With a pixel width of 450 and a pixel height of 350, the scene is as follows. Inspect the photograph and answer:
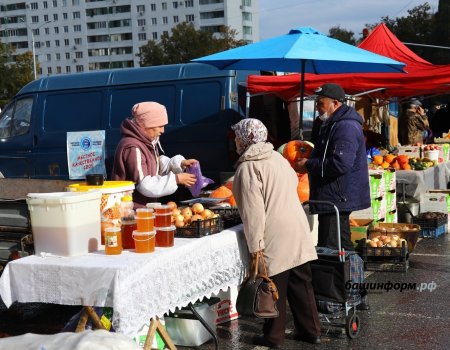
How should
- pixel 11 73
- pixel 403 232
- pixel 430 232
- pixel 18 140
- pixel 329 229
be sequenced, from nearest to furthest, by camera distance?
pixel 329 229 → pixel 403 232 → pixel 430 232 → pixel 18 140 → pixel 11 73

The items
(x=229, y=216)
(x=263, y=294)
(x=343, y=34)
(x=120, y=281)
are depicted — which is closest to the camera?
(x=120, y=281)

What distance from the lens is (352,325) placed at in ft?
17.5

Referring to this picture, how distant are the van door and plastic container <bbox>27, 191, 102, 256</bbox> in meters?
7.34

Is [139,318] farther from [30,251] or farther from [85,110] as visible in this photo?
[85,110]

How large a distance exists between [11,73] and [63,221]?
46258 mm

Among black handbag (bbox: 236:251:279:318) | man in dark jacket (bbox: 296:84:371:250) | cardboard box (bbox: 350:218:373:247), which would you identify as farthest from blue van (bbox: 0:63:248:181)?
black handbag (bbox: 236:251:279:318)

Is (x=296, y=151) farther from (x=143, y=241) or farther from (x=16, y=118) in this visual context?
(x=16, y=118)

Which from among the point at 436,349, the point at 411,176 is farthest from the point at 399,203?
the point at 436,349

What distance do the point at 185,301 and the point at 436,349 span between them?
83.4 inches

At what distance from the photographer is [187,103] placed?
9789 mm

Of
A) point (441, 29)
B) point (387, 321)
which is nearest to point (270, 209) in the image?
point (387, 321)

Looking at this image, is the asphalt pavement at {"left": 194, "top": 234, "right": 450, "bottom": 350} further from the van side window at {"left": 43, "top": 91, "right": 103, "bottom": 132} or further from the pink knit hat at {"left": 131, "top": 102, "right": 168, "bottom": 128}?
the van side window at {"left": 43, "top": 91, "right": 103, "bottom": 132}

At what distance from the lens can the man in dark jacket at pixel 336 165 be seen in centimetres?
580

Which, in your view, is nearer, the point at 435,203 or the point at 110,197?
the point at 110,197
